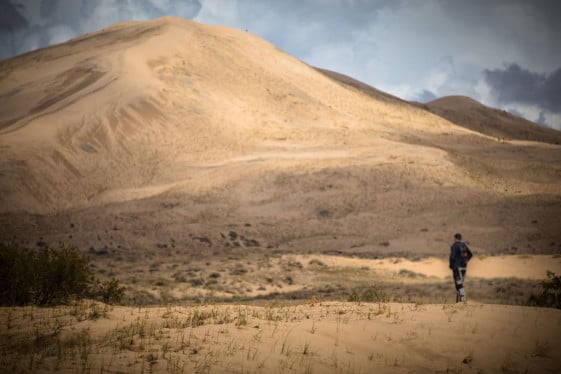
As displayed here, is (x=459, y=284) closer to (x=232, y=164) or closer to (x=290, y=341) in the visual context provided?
(x=290, y=341)

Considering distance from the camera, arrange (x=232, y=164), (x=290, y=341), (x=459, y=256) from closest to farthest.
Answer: (x=290, y=341) < (x=459, y=256) < (x=232, y=164)

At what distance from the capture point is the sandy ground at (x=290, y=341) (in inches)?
220

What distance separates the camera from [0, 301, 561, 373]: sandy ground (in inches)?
220

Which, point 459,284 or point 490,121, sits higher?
point 490,121

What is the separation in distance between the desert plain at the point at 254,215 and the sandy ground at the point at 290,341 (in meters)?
0.04

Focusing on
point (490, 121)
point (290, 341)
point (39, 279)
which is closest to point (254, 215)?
point (39, 279)

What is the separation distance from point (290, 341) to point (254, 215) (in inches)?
811

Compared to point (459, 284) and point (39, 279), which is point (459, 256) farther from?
point (39, 279)

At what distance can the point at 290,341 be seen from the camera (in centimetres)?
639

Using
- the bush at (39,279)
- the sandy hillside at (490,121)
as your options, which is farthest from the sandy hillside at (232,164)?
the sandy hillside at (490,121)

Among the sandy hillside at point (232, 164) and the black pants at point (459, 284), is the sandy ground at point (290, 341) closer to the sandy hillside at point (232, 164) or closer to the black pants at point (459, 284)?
the black pants at point (459, 284)

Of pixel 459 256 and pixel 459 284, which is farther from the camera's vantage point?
pixel 459 256

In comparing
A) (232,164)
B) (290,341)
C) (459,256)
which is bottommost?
(290,341)

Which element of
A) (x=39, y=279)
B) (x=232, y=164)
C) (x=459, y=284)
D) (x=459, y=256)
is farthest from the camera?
(x=232, y=164)
